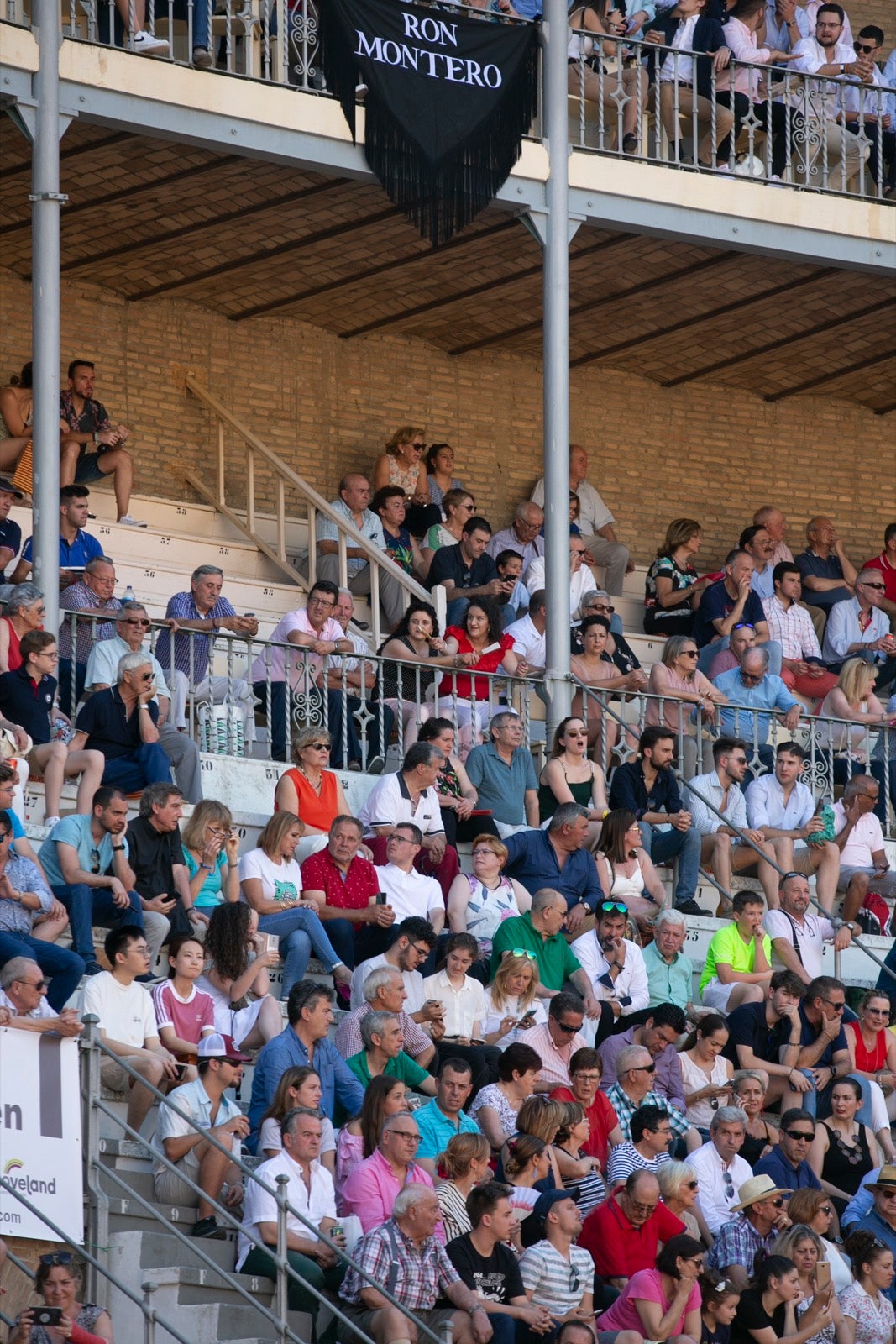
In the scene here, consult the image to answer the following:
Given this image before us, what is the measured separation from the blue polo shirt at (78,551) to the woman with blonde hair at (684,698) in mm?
3301

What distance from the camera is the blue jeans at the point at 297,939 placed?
11.2 meters

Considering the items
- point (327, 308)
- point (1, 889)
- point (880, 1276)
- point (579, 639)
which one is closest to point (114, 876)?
point (1, 889)

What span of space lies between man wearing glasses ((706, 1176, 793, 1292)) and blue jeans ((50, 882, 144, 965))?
9.08 ft

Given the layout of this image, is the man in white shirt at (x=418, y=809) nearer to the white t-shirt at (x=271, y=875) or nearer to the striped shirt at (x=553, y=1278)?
the white t-shirt at (x=271, y=875)

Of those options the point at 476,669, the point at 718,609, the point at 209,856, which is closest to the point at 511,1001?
the point at 209,856

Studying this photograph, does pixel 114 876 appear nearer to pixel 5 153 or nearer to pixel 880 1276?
pixel 880 1276

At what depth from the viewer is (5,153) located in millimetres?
15109

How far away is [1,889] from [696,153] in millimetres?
7913

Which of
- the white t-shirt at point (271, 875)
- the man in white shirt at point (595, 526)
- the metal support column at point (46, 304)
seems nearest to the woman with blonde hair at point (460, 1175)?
the white t-shirt at point (271, 875)

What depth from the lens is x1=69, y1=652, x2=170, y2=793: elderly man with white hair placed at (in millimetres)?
12312

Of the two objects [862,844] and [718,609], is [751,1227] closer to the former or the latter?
[862,844]

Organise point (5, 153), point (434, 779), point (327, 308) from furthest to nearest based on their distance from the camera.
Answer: point (327, 308) → point (5, 153) → point (434, 779)

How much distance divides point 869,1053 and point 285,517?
21.0ft

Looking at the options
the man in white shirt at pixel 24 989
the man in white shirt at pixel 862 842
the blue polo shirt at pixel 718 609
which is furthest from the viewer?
the blue polo shirt at pixel 718 609
